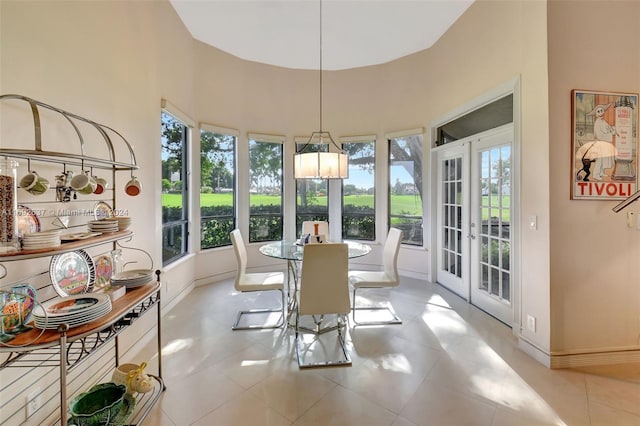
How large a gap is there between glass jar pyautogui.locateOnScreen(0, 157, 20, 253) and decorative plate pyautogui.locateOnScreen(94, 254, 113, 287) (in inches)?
27.7

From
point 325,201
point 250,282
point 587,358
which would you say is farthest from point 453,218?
point 250,282

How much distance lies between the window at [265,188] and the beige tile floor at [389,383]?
90.1 inches

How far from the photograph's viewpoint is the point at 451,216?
13.6 ft

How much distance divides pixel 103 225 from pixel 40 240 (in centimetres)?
50

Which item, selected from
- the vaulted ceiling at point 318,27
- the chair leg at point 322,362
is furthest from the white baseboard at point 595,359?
the vaulted ceiling at point 318,27

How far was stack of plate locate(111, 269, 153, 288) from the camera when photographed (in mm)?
1939

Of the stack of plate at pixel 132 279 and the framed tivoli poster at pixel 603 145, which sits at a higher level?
the framed tivoli poster at pixel 603 145

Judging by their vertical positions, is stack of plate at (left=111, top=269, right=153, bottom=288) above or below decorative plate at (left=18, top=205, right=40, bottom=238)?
below

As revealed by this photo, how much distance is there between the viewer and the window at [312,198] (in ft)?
17.4

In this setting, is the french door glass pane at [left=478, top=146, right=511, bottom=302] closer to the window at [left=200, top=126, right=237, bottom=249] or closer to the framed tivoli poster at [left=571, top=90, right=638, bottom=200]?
the framed tivoli poster at [left=571, top=90, right=638, bottom=200]

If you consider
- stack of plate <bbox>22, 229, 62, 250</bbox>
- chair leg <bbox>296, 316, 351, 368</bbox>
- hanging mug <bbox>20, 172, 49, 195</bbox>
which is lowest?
chair leg <bbox>296, 316, 351, 368</bbox>

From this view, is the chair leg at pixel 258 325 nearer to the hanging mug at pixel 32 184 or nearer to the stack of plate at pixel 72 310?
the stack of plate at pixel 72 310

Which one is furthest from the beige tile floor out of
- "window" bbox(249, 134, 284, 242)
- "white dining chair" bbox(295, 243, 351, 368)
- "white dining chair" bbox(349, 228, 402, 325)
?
"window" bbox(249, 134, 284, 242)

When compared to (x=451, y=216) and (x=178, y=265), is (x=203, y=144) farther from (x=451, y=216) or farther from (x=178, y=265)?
(x=451, y=216)
